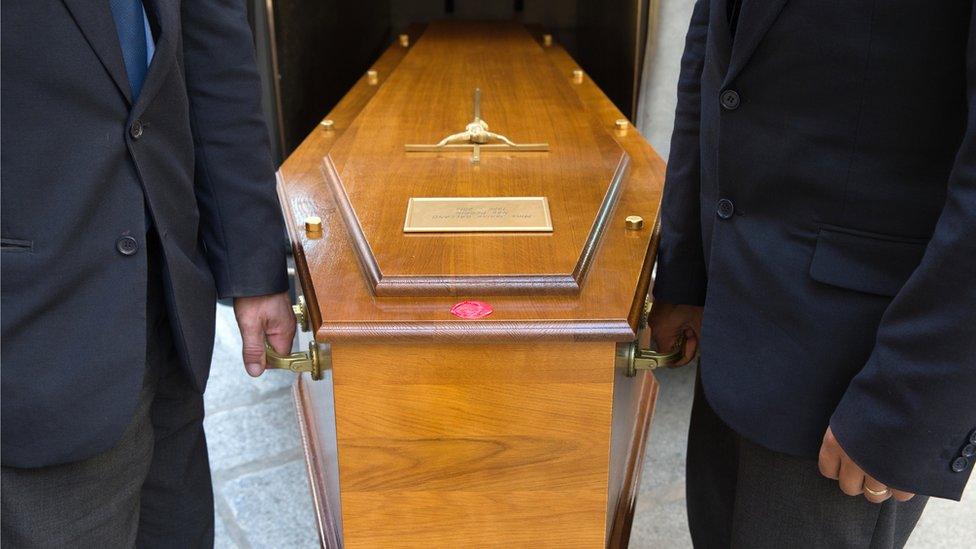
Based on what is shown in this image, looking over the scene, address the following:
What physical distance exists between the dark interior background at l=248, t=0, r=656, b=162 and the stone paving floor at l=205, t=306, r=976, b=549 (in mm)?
781

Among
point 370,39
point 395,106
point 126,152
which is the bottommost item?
point 370,39

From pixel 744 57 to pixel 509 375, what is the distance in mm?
464

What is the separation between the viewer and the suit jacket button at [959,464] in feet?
2.72

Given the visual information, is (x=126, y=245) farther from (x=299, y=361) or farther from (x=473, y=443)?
(x=473, y=443)

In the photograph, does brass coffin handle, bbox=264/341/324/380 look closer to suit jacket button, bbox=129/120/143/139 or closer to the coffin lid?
the coffin lid

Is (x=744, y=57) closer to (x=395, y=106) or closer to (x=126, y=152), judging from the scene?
(x=126, y=152)

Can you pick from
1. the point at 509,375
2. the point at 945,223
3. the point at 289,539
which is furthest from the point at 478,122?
the point at 945,223

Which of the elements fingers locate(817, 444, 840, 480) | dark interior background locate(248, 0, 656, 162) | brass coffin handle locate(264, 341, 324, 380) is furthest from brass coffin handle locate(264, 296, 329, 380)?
dark interior background locate(248, 0, 656, 162)

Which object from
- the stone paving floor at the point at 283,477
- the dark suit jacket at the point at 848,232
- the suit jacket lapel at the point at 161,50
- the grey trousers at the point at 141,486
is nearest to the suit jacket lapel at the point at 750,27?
the dark suit jacket at the point at 848,232

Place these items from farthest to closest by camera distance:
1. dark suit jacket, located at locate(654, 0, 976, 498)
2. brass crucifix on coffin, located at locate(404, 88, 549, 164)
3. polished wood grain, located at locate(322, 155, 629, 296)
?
brass crucifix on coffin, located at locate(404, 88, 549, 164) < polished wood grain, located at locate(322, 155, 629, 296) < dark suit jacket, located at locate(654, 0, 976, 498)

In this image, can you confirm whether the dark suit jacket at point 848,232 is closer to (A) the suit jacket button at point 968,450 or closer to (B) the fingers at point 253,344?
(A) the suit jacket button at point 968,450

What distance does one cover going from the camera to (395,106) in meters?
2.09

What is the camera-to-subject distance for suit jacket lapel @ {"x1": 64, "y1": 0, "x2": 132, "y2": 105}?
865mm

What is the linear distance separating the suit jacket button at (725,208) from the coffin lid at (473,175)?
0.74ft
